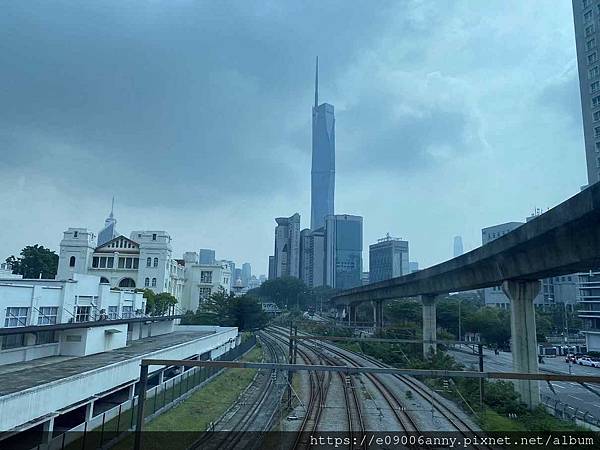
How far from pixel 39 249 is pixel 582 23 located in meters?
95.1

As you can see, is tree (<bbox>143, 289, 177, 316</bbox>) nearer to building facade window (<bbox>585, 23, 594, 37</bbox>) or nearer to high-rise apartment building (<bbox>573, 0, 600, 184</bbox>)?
high-rise apartment building (<bbox>573, 0, 600, 184</bbox>)

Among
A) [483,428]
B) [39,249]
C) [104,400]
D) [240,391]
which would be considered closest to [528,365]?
[483,428]

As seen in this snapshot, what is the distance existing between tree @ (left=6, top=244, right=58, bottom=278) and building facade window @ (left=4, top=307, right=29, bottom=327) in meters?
46.7

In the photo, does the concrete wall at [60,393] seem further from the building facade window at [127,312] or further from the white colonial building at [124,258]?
the white colonial building at [124,258]

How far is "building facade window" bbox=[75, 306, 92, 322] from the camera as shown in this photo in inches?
1142

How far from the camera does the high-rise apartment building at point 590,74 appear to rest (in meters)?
63.6

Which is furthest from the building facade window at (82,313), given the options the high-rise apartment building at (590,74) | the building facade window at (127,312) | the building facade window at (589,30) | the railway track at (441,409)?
the building facade window at (589,30)

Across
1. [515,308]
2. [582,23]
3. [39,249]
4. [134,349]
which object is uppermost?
[582,23]

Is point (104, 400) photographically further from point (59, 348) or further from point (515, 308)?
point (515, 308)

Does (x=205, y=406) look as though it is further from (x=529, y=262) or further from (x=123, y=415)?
(x=529, y=262)

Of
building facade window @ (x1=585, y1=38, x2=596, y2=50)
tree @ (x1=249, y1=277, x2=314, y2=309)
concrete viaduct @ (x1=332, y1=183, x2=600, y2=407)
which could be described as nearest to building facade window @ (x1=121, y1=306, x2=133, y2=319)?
concrete viaduct @ (x1=332, y1=183, x2=600, y2=407)

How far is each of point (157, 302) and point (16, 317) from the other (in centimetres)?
3199

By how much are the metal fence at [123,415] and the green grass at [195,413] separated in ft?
1.26

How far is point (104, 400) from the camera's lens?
2203cm
